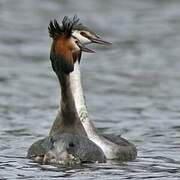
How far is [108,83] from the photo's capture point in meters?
24.6

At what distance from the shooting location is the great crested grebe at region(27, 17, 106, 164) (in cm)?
1390

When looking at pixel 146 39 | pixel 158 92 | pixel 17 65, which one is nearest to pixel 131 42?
pixel 146 39

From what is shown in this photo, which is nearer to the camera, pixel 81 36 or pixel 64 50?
pixel 64 50

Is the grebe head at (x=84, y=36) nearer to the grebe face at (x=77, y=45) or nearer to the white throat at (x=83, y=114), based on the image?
the grebe face at (x=77, y=45)

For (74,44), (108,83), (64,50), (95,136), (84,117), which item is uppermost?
(108,83)

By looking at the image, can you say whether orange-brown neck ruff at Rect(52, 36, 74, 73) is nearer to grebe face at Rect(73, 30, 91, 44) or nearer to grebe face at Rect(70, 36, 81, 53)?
grebe face at Rect(70, 36, 81, 53)

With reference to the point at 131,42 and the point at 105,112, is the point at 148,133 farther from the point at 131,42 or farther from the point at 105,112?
the point at 131,42

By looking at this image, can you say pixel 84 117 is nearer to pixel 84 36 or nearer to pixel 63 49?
pixel 63 49

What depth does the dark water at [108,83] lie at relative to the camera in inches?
577

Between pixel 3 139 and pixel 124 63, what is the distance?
394 inches

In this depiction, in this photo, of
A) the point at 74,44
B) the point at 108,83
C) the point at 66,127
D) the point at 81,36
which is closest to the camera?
the point at 66,127

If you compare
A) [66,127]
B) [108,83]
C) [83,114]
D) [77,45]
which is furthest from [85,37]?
[108,83]

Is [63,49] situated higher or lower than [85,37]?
lower

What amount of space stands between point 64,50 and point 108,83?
31.9 ft
